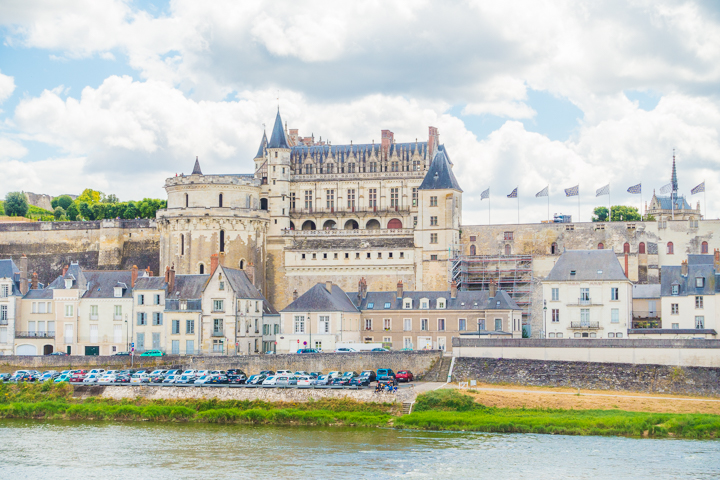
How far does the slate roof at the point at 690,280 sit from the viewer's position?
46.1 m

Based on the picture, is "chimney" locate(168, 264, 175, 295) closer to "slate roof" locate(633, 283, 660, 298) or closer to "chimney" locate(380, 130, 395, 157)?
"chimney" locate(380, 130, 395, 157)

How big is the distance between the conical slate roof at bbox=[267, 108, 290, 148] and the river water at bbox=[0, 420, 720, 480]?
3416 centimetres

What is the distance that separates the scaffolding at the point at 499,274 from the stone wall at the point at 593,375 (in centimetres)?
1924

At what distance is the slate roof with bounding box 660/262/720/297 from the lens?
46.1m

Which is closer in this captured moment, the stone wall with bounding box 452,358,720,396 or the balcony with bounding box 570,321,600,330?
the stone wall with bounding box 452,358,720,396

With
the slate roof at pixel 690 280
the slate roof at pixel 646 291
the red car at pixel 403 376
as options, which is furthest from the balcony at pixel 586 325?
the red car at pixel 403 376

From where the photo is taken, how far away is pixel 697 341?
40.6m

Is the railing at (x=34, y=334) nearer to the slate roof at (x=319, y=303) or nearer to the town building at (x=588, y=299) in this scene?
the slate roof at (x=319, y=303)

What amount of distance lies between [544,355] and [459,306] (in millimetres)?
9022

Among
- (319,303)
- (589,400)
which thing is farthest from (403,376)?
(319,303)

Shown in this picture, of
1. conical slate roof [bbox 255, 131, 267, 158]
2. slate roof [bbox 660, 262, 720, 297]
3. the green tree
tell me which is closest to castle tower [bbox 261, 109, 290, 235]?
conical slate roof [bbox 255, 131, 267, 158]

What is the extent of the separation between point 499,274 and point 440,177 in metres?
7.16

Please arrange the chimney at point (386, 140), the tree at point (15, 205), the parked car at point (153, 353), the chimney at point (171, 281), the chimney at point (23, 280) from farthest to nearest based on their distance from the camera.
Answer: the tree at point (15, 205) < the chimney at point (386, 140) < the chimney at point (23, 280) < the chimney at point (171, 281) < the parked car at point (153, 353)

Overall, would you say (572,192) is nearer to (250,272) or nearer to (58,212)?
(250,272)
